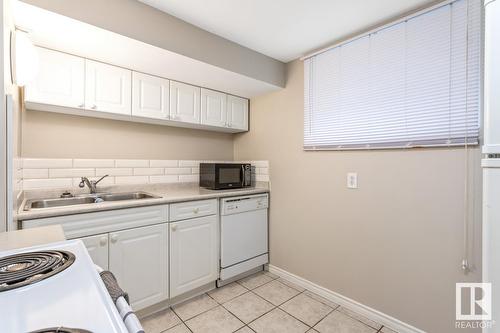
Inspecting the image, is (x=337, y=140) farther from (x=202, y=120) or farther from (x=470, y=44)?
(x=202, y=120)

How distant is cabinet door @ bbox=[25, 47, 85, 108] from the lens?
165 centimetres

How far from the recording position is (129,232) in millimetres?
1725

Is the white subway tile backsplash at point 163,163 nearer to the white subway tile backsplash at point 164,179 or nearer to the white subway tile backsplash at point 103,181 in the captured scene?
the white subway tile backsplash at point 164,179

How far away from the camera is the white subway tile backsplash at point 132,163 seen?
7.46ft

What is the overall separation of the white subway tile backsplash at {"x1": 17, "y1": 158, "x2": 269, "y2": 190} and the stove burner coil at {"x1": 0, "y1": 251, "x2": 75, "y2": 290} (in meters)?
1.03

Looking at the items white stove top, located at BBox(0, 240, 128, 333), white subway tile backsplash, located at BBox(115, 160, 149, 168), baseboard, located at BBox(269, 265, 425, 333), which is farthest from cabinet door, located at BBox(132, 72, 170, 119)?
baseboard, located at BBox(269, 265, 425, 333)

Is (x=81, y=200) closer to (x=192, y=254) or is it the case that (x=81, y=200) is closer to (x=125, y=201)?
(x=125, y=201)

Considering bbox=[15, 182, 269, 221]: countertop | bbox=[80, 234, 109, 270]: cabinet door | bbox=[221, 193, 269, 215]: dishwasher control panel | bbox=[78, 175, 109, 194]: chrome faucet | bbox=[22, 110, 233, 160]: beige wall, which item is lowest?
bbox=[80, 234, 109, 270]: cabinet door

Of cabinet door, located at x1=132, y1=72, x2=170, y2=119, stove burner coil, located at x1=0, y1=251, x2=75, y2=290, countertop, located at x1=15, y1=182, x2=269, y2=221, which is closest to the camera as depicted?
stove burner coil, located at x1=0, y1=251, x2=75, y2=290

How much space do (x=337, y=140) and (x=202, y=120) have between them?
1371 mm

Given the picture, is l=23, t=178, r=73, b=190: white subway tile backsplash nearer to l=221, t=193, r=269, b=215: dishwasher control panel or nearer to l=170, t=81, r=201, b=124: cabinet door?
l=170, t=81, r=201, b=124: cabinet door

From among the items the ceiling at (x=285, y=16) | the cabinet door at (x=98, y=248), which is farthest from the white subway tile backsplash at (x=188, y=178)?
the ceiling at (x=285, y=16)

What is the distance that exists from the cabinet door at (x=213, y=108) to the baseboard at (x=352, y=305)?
1.77m

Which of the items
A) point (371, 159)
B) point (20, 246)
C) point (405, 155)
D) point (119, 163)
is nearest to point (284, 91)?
point (371, 159)
